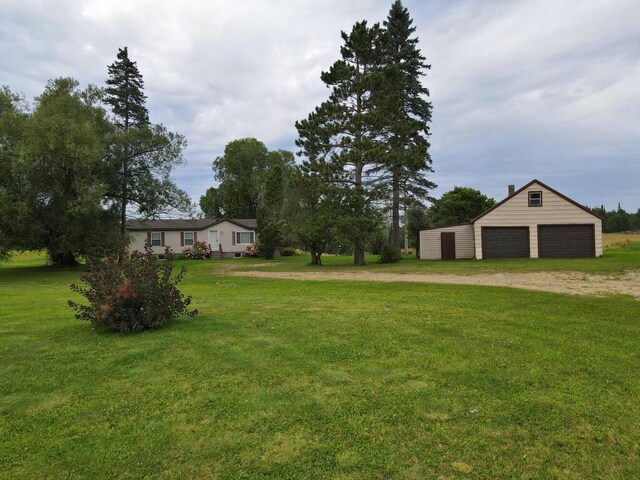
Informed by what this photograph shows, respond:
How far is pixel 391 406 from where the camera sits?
12.5ft

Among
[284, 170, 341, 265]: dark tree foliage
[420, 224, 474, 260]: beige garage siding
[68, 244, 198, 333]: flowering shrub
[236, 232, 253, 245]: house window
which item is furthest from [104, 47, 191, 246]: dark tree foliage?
[68, 244, 198, 333]: flowering shrub

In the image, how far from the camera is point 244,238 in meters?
41.8

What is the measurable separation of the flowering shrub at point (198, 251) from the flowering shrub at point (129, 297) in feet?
107

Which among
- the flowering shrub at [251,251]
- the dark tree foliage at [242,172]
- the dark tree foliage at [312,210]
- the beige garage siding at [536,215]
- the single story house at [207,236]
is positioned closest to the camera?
the dark tree foliage at [312,210]

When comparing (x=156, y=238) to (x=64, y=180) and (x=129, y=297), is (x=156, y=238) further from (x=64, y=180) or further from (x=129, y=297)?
(x=129, y=297)

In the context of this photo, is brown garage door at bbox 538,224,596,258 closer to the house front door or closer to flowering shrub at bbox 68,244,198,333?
flowering shrub at bbox 68,244,198,333

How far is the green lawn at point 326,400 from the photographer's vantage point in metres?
2.98

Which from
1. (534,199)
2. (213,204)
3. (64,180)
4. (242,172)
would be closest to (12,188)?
(64,180)

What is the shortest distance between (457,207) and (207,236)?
928 inches

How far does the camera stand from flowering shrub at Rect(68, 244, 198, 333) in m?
6.65

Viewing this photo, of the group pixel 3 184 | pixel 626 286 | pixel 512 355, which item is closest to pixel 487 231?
pixel 626 286

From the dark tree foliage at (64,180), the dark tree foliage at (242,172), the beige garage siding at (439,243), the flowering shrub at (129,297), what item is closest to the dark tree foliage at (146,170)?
the dark tree foliage at (64,180)

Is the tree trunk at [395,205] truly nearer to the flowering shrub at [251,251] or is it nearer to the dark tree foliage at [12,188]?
the flowering shrub at [251,251]

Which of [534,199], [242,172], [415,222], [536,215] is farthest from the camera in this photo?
[242,172]
